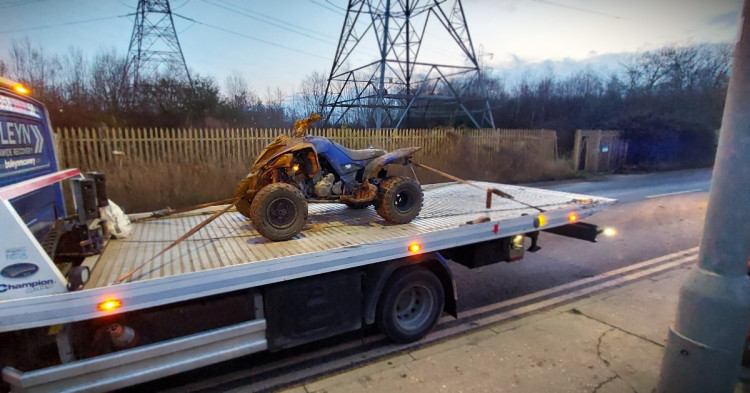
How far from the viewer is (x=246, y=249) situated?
11.0 ft

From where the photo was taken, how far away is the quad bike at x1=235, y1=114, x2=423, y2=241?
3.69 meters

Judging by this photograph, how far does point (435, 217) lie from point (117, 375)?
3.37m

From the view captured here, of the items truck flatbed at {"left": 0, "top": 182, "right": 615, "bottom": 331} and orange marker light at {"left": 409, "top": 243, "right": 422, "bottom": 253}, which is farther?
orange marker light at {"left": 409, "top": 243, "right": 422, "bottom": 253}

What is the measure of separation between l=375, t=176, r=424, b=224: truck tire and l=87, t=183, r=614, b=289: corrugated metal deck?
112mm

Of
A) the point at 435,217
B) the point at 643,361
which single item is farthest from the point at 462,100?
the point at 643,361

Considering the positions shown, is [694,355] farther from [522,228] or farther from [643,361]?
[522,228]

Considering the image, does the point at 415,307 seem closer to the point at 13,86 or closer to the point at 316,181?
the point at 316,181

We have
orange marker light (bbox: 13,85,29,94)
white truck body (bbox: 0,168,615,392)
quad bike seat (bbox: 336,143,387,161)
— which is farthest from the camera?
quad bike seat (bbox: 336,143,387,161)

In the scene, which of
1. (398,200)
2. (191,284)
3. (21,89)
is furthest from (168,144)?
(191,284)

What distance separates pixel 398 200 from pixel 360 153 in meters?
0.75

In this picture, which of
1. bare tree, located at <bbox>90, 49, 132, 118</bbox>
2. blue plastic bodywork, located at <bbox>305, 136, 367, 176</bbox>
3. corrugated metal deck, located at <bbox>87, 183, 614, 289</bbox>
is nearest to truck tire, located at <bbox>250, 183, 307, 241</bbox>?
corrugated metal deck, located at <bbox>87, 183, 614, 289</bbox>

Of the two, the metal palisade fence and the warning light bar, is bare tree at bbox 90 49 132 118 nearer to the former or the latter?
the metal palisade fence

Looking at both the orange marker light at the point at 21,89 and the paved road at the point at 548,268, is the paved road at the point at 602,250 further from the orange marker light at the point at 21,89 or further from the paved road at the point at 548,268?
the orange marker light at the point at 21,89

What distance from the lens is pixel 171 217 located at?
15.9ft
